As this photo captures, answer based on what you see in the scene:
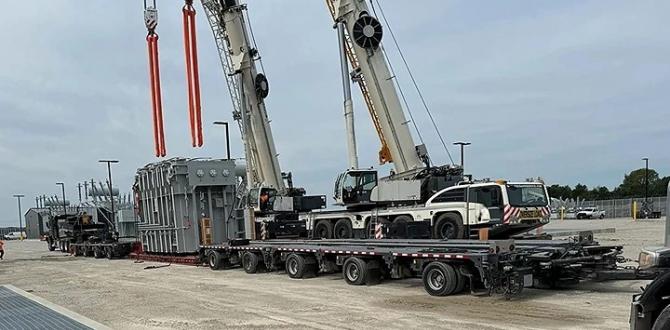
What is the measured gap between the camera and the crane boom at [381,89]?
21125mm

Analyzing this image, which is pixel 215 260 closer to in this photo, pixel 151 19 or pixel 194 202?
pixel 194 202

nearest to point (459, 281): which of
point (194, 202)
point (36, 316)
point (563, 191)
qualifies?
point (36, 316)

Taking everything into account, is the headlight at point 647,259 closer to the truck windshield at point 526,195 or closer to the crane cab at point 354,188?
the truck windshield at point 526,195

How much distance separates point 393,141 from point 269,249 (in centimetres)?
571

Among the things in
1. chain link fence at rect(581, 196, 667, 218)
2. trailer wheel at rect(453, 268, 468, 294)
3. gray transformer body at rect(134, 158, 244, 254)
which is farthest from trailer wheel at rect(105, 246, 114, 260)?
chain link fence at rect(581, 196, 667, 218)

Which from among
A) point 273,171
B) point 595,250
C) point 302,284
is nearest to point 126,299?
point 302,284

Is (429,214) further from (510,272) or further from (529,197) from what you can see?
(510,272)

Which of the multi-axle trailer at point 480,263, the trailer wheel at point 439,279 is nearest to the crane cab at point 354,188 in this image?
the multi-axle trailer at point 480,263

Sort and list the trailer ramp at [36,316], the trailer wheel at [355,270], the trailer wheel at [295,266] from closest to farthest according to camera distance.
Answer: the trailer ramp at [36,316]
the trailer wheel at [355,270]
the trailer wheel at [295,266]

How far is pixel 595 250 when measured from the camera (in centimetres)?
1256

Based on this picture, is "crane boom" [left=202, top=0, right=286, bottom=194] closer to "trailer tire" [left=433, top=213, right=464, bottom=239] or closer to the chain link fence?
"trailer tire" [left=433, top=213, right=464, bottom=239]

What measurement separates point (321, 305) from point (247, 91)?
14.8 meters

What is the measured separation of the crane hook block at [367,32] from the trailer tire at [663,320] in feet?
55.5

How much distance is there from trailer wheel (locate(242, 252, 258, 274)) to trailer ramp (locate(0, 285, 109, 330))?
21.0 ft
